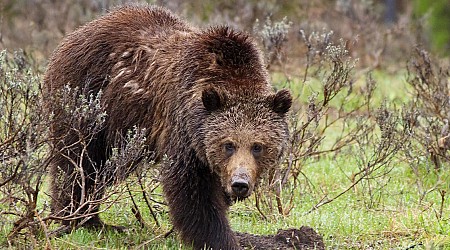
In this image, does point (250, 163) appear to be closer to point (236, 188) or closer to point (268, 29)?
point (236, 188)

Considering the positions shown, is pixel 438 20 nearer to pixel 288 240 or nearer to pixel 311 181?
pixel 311 181

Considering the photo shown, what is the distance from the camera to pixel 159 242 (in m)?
6.33

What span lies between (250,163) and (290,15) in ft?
37.3

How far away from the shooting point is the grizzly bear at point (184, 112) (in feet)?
18.8

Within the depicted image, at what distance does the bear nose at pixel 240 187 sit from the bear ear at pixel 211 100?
0.63 metres

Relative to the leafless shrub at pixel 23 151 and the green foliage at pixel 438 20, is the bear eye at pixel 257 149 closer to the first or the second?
the leafless shrub at pixel 23 151

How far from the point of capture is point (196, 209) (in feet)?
19.4

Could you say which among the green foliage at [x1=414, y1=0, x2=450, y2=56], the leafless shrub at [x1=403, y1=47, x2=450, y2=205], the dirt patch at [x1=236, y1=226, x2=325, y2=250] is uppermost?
the green foliage at [x1=414, y1=0, x2=450, y2=56]

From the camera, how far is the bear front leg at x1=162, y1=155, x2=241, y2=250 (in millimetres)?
5906

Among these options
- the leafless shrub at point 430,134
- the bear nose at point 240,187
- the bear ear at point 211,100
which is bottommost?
the bear nose at point 240,187

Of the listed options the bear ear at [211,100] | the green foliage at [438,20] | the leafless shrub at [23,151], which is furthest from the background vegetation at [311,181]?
the green foliage at [438,20]

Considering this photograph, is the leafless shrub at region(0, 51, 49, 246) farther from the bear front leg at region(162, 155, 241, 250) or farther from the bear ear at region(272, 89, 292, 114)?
the bear ear at region(272, 89, 292, 114)

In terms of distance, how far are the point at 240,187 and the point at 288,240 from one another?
953 mm

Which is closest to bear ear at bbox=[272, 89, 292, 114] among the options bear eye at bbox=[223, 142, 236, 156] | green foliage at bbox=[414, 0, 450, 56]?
bear eye at bbox=[223, 142, 236, 156]
